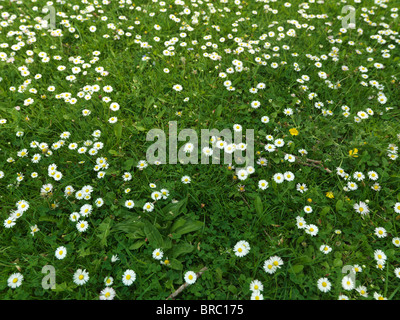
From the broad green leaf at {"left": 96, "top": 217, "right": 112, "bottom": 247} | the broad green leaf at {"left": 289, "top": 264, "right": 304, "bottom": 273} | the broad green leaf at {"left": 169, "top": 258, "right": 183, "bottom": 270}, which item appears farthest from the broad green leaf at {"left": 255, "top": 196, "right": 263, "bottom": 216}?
the broad green leaf at {"left": 96, "top": 217, "right": 112, "bottom": 247}

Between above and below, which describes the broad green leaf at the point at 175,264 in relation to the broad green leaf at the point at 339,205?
below

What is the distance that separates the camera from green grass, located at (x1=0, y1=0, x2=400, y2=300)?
1945 millimetres

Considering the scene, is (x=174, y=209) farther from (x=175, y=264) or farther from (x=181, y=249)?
(x=175, y=264)

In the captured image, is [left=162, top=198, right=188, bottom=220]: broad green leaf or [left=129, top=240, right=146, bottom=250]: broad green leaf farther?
[left=162, top=198, right=188, bottom=220]: broad green leaf

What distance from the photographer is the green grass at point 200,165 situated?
1945 millimetres

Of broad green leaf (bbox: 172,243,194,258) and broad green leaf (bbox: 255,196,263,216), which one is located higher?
broad green leaf (bbox: 255,196,263,216)

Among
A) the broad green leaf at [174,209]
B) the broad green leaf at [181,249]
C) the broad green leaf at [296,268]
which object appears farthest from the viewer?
the broad green leaf at [174,209]

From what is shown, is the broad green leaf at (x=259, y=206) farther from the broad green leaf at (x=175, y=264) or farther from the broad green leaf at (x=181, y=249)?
the broad green leaf at (x=175, y=264)

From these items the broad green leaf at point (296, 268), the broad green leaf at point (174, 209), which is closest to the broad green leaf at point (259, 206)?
the broad green leaf at point (296, 268)

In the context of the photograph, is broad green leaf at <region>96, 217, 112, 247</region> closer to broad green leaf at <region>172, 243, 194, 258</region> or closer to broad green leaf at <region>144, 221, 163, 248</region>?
broad green leaf at <region>144, 221, 163, 248</region>

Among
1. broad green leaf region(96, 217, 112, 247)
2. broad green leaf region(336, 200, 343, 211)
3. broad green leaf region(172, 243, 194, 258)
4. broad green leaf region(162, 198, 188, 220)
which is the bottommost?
broad green leaf region(172, 243, 194, 258)

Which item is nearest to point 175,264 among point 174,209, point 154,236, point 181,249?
point 181,249
